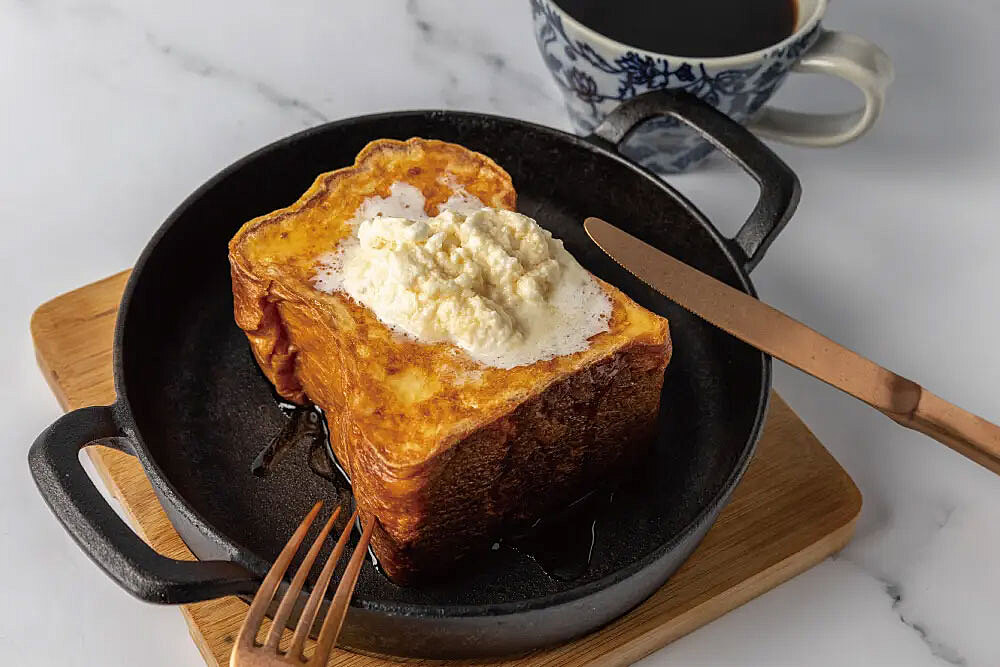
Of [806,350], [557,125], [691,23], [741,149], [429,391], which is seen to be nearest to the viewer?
[429,391]

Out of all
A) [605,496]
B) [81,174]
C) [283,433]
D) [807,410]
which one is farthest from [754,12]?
[81,174]

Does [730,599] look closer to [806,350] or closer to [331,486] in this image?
[806,350]

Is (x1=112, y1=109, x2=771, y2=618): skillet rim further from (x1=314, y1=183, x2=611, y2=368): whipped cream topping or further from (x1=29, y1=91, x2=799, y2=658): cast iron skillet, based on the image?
(x1=314, y1=183, x2=611, y2=368): whipped cream topping

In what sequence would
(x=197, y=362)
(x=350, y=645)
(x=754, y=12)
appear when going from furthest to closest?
(x=754, y=12), (x=197, y=362), (x=350, y=645)

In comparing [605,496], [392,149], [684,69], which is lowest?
[605,496]

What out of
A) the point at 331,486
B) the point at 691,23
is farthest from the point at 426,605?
the point at 691,23

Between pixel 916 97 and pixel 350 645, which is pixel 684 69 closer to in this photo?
pixel 916 97

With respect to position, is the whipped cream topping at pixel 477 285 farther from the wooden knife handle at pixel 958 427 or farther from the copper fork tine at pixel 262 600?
the wooden knife handle at pixel 958 427
